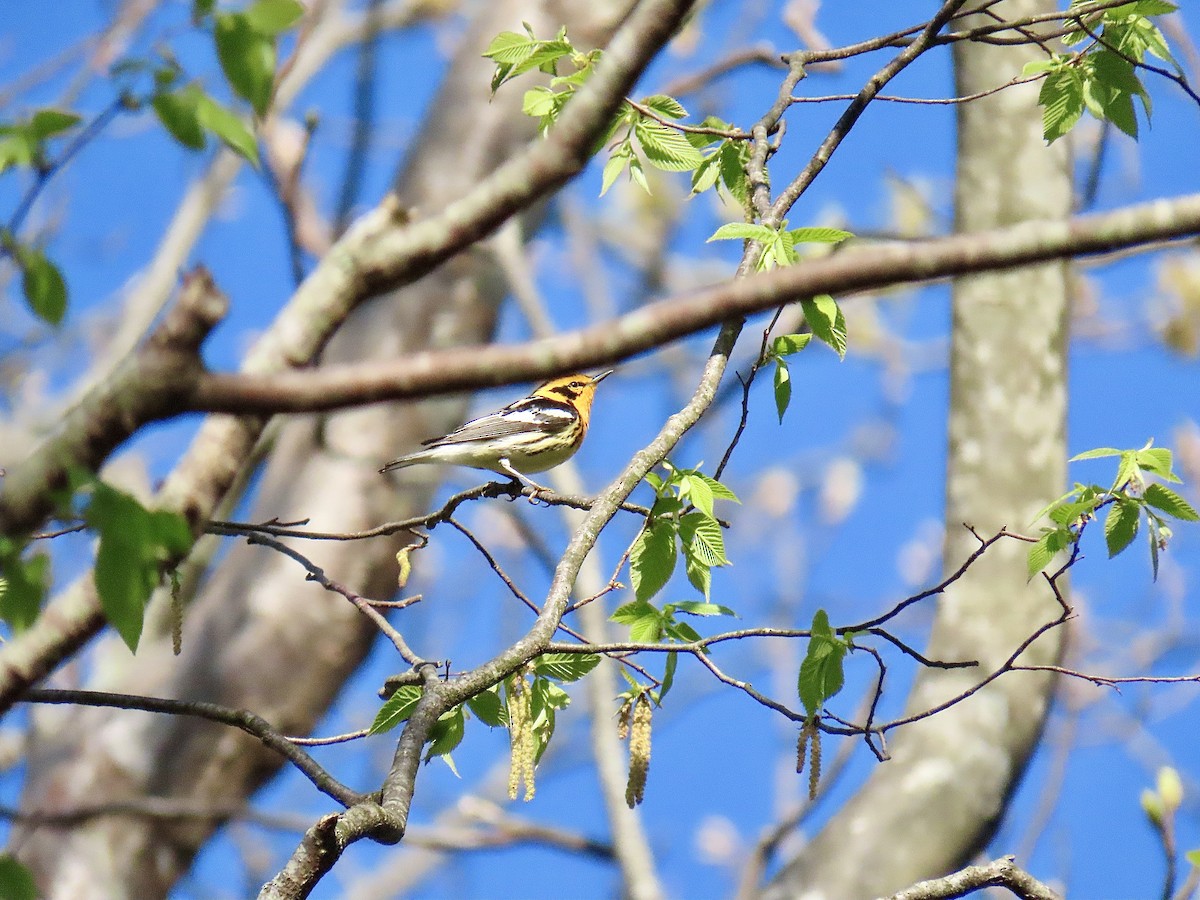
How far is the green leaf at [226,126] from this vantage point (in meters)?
2.19

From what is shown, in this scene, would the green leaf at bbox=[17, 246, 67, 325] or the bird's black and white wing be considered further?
the bird's black and white wing

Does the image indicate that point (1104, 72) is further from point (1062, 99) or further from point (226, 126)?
point (226, 126)

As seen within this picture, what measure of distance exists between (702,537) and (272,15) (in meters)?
1.63

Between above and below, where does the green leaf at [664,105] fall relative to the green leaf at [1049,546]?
above

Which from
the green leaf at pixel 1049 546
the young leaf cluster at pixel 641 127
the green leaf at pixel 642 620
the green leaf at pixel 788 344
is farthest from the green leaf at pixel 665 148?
the green leaf at pixel 1049 546

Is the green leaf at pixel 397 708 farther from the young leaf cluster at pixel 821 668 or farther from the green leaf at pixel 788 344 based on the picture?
the green leaf at pixel 788 344

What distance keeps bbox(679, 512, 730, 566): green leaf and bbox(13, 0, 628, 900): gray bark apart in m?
4.62

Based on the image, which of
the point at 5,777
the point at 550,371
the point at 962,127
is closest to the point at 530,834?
the point at 962,127

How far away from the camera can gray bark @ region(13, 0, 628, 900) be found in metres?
7.58

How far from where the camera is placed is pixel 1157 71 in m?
3.47

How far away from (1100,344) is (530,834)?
8.55 metres

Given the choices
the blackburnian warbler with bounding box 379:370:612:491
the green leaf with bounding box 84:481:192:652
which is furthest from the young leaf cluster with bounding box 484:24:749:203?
the blackburnian warbler with bounding box 379:370:612:491

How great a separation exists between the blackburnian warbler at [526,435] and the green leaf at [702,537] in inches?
128

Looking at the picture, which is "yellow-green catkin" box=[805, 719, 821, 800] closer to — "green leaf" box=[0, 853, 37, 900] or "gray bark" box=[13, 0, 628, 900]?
"green leaf" box=[0, 853, 37, 900]
